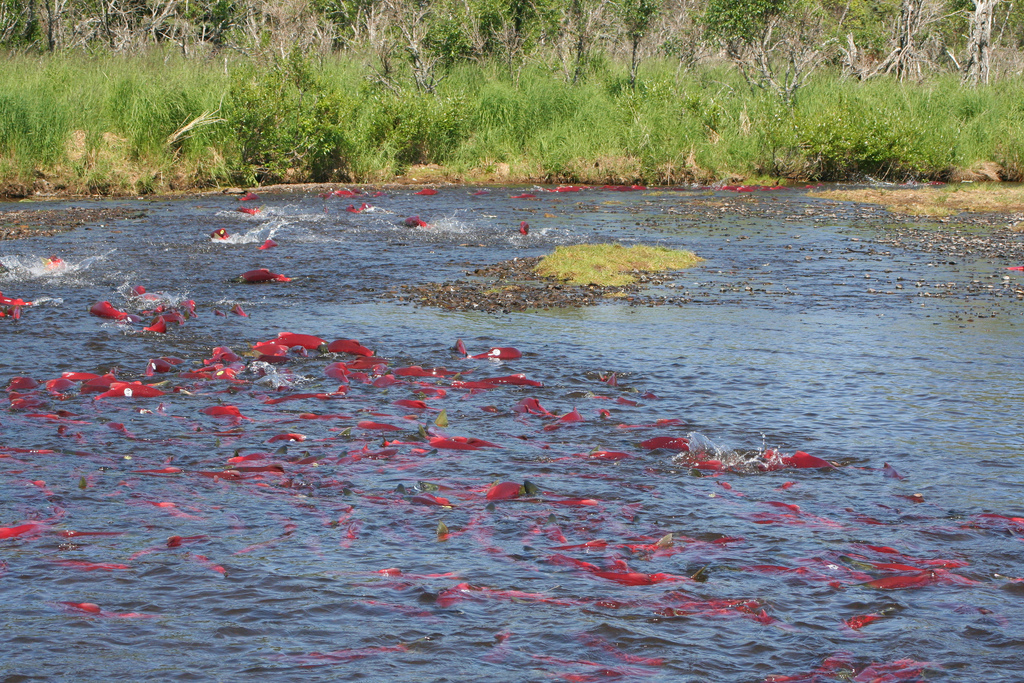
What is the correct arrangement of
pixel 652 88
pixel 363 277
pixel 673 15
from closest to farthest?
pixel 363 277 < pixel 652 88 < pixel 673 15

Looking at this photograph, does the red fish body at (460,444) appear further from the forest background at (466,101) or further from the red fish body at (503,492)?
the forest background at (466,101)

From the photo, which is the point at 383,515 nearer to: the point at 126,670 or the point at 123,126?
the point at 126,670

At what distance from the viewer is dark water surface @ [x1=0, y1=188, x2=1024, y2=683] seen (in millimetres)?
3135

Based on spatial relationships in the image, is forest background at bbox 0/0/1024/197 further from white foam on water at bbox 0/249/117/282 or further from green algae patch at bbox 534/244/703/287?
green algae patch at bbox 534/244/703/287

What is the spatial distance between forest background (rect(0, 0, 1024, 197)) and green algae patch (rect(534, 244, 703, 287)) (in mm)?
8271

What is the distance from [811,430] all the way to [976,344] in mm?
2642

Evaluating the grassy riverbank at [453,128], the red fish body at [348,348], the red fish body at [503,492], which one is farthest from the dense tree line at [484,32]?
the red fish body at [503,492]

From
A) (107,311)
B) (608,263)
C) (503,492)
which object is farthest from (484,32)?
(503,492)

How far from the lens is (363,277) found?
32.4 feet

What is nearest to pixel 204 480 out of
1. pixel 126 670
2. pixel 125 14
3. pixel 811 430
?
pixel 126 670

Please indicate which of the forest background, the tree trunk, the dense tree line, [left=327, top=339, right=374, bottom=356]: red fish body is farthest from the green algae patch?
the tree trunk

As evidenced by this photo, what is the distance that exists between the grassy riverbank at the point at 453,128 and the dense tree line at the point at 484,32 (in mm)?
1246

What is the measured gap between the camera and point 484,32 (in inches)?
926

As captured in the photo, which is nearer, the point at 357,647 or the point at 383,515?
the point at 357,647
